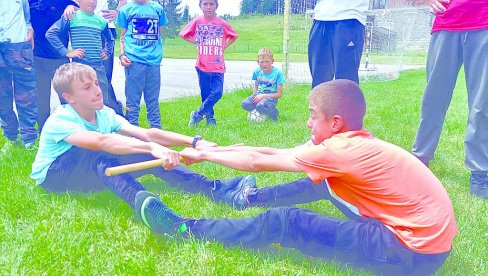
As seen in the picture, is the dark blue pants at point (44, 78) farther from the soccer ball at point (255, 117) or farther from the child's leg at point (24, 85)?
the soccer ball at point (255, 117)

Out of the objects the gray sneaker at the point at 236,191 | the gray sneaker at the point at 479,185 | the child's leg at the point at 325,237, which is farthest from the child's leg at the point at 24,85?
the gray sneaker at the point at 479,185

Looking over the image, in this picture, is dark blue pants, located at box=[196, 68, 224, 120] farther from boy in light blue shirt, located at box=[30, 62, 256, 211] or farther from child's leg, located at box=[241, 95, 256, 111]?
boy in light blue shirt, located at box=[30, 62, 256, 211]

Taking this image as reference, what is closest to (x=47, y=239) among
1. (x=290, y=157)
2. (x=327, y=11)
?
(x=290, y=157)

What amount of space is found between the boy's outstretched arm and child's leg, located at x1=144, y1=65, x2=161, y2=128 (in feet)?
9.14

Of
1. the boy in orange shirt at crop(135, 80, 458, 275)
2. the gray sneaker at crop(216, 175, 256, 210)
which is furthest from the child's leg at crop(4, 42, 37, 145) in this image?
the boy in orange shirt at crop(135, 80, 458, 275)

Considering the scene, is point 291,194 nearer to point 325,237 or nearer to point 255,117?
point 325,237

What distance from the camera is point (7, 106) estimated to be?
4754mm

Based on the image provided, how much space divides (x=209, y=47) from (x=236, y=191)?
350 centimetres

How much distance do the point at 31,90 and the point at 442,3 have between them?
399 cm

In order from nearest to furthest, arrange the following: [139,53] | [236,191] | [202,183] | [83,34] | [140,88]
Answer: [236,191] → [202,183] → [83,34] → [139,53] → [140,88]

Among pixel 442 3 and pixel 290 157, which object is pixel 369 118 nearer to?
pixel 442 3

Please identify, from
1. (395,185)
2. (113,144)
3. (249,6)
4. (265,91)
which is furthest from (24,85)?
(249,6)

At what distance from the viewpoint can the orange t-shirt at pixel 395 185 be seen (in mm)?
2129

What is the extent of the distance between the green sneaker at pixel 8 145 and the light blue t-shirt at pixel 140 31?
1595 millimetres
